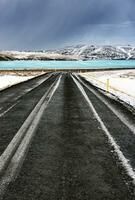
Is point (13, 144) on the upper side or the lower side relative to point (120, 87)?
upper

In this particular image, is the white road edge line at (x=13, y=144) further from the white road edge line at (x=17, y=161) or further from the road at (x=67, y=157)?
the white road edge line at (x=17, y=161)

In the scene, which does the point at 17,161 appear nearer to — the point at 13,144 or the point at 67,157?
the point at 67,157

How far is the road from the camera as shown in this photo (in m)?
5.75

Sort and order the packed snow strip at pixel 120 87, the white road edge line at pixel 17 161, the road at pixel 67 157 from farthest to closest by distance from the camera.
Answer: the packed snow strip at pixel 120 87
the white road edge line at pixel 17 161
the road at pixel 67 157

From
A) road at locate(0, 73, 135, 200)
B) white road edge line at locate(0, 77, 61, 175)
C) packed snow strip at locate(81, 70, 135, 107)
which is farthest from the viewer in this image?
packed snow strip at locate(81, 70, 135, 107)

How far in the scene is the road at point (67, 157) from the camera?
5.75 meters

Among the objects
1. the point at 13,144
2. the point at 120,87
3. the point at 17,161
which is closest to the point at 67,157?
the point at 17,161

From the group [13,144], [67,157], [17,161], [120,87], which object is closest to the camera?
[17,161]

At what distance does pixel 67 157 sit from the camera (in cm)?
789

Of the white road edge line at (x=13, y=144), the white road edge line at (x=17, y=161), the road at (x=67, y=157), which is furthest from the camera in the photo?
the white road edge line at (x=13, y=144)

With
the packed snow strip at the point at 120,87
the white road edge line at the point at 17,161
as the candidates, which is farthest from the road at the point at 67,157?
the packed snow strip at the point at 120,87

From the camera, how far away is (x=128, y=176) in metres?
6.55

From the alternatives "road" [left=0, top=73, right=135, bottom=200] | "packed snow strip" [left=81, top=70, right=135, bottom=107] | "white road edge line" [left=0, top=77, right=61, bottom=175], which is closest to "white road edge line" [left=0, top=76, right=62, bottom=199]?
"road" [left=0, top=73, right=135, bottom=200]

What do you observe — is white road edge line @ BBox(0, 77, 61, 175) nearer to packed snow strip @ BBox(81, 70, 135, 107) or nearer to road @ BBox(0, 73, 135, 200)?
road @ BBox(0, 73, 135, 200)
